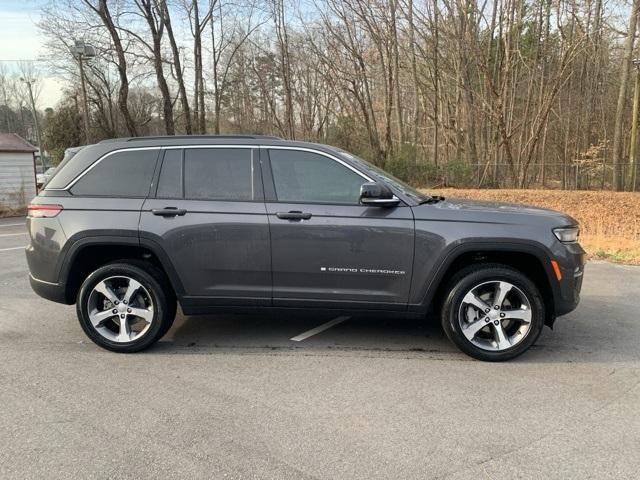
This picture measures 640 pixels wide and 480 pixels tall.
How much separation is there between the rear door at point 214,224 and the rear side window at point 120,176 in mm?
153

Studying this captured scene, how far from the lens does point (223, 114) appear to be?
122ft

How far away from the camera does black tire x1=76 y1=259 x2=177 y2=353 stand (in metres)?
4.46

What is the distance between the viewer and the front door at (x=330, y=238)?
4219 millimetres

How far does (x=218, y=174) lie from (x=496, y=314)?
2.67m

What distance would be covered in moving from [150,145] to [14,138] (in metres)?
17.8

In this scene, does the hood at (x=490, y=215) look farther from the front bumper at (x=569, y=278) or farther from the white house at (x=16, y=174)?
the white house at (x=16, y=174)

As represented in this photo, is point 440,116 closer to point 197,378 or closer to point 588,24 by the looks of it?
point 588,24

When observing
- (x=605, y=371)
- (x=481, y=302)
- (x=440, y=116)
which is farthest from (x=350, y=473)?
(x=440, y=116)

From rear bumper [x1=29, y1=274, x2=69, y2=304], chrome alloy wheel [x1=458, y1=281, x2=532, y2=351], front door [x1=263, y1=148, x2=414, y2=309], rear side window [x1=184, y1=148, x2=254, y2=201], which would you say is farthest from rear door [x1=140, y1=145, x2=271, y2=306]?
chrome alloy wheel [x1=458, y1=281, x2=532, y2=351]

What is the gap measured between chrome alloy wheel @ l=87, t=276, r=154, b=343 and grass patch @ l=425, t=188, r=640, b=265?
308 inches

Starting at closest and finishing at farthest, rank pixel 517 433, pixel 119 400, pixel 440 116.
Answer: pixel 517 433 → pixel 119 400 → pixel 440 116

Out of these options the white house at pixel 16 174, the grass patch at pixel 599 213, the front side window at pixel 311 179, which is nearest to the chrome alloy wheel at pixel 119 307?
the front side window at pixel 311 179

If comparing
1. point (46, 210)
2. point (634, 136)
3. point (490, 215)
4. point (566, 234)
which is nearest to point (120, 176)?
point (46, 210)

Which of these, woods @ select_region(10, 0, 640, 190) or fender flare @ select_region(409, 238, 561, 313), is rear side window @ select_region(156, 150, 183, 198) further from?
woods @ select_region(10, 0, 640, 190)
